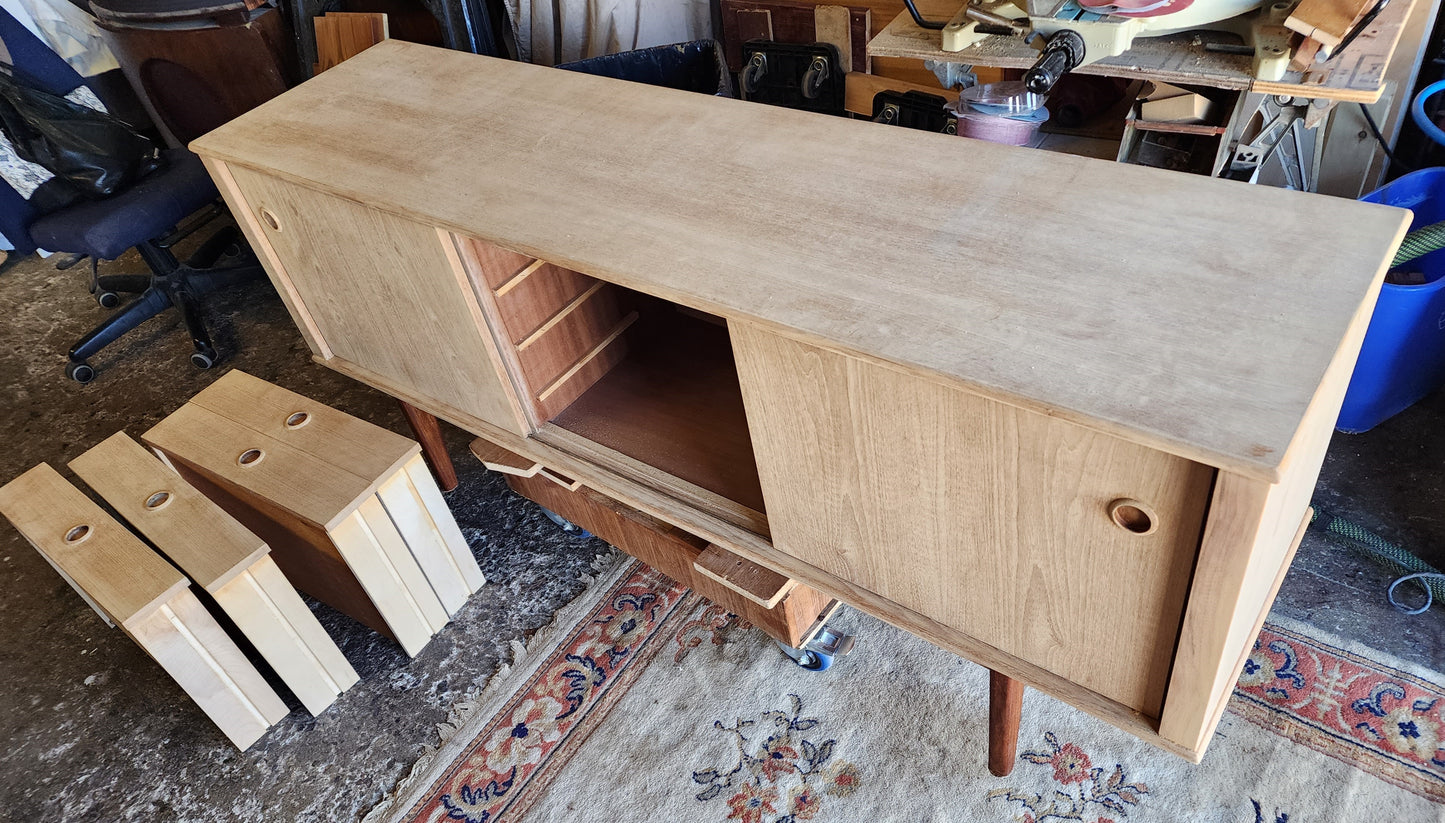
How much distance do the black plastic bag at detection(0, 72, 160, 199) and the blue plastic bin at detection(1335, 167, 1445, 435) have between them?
3.12 m

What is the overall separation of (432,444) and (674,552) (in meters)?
0.77

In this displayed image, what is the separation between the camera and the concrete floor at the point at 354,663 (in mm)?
1794

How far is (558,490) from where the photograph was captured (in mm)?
1961

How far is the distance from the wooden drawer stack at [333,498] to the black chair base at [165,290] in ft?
3.20

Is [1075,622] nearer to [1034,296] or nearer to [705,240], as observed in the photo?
[1034,296]

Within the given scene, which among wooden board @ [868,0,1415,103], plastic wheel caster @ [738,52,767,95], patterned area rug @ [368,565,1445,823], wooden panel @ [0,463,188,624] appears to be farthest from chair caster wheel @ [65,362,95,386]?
wooden board @ [868,0,1415,103]

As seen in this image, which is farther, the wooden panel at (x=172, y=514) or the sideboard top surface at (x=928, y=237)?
the wooden panel at (x=172, y=514)

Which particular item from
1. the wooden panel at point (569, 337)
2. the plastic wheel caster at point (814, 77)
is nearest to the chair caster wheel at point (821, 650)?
the wooden panel at point (569, 337)

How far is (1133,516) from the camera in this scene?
3.28 ft

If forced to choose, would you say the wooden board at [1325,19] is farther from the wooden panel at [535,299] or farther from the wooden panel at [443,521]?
the wooden panel at [443,521]

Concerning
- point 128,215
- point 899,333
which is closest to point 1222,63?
point 899,333

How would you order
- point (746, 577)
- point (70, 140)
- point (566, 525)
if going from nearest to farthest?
1. point (746, 577)
2. point (566, 525)
3. point (70, 140)

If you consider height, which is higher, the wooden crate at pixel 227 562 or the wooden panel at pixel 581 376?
the wooden panel at pixel 581 376

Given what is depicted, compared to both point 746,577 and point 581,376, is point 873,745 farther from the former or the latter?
point 581,376
